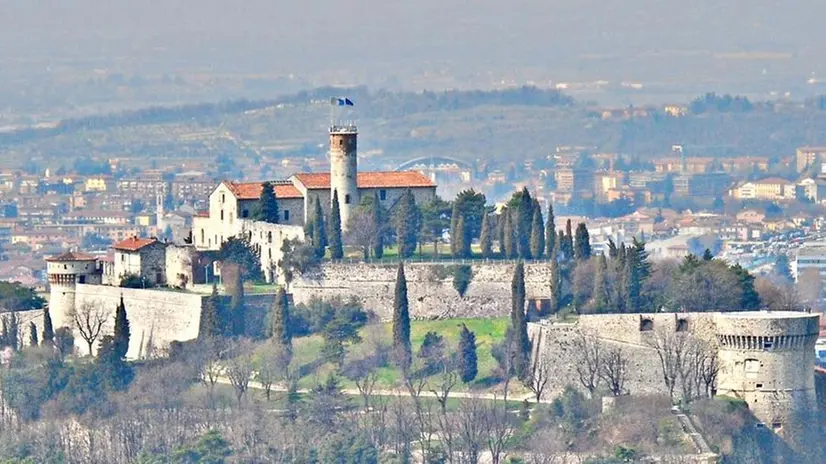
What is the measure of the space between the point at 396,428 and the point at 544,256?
9.82 m

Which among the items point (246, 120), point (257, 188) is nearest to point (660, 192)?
point (246, 120)

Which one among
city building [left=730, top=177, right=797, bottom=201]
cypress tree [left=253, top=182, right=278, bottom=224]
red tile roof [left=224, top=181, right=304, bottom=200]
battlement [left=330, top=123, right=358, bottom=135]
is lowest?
cypress tree [left=253, top=182, right=278, bottom=224]

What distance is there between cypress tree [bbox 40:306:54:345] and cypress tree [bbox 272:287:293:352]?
6310mm

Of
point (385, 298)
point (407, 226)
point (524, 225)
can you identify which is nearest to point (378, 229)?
point (407, 226)

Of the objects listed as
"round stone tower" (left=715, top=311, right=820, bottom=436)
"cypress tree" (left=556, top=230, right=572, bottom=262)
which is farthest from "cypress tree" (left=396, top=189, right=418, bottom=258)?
"round stone tower" (left=715, top=311, right=820, bottom=436)

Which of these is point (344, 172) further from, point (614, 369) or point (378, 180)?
point (614, 369)

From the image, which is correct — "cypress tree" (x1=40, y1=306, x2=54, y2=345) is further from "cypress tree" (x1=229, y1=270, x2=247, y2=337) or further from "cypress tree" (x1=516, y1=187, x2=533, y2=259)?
"cypress tree" (x1=516, y1=187, x2=533, y2=259)

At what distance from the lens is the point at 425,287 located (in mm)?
77000

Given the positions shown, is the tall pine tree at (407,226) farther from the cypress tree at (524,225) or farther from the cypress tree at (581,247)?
the cypress tree at (581,247)

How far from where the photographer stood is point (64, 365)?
246 feet

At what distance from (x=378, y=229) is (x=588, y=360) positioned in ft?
33.5

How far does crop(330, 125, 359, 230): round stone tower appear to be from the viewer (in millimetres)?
79875

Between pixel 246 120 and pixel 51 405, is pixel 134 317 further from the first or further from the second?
pixel 246 120

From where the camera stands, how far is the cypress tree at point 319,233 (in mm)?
77812
